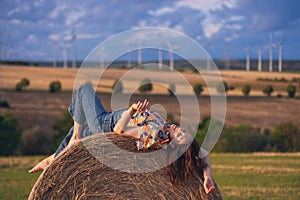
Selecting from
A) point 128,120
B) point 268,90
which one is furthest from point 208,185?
point 268,90

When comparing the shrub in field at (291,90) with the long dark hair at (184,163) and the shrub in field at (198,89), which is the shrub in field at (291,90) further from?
the long dark hair at (184,163)

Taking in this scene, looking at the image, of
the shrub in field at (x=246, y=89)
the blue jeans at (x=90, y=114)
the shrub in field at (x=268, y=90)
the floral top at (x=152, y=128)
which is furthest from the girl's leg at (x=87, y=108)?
the shrub in field at (x=246, y=89)

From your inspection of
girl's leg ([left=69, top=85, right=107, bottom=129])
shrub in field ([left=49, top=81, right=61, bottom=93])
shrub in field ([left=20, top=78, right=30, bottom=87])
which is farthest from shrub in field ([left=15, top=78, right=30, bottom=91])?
girl's leg ([left=69, top=85, right=107, bottom=129])

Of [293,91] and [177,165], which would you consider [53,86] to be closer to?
[293,91]

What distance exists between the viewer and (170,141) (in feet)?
26.2

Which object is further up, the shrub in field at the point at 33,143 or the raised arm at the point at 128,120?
the raised arm at the point at 128,120

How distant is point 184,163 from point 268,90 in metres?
47.0

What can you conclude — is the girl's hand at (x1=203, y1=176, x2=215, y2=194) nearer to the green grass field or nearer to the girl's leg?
the girl's leg

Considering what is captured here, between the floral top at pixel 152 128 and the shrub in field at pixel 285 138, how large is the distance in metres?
32.8

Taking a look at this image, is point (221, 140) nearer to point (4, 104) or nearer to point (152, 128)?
point (4, 104)

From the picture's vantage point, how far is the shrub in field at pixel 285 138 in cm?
3997

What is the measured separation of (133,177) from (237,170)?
11.7 m

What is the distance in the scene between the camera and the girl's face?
25.7 feet

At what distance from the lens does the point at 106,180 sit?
8297 millimetres
